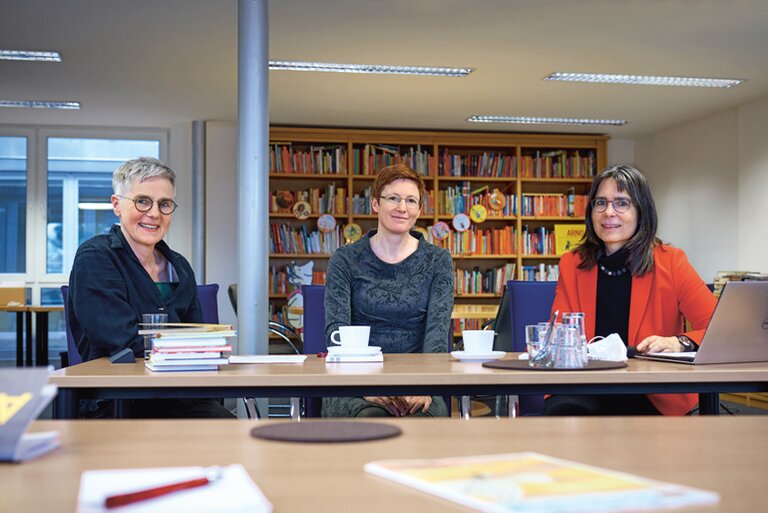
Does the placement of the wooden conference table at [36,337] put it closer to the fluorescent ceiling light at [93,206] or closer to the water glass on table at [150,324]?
the fluorescent ceiling light at [93,206]

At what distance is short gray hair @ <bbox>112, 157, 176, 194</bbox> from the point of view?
287 cm

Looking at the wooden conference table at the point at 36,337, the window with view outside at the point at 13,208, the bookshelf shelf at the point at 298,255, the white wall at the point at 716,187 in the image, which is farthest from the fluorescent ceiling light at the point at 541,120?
the window with view outside at the point at 13,208

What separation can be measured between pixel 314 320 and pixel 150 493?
258cm

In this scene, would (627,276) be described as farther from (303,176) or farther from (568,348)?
(303,176)

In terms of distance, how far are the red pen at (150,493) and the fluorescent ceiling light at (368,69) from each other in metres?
6.40

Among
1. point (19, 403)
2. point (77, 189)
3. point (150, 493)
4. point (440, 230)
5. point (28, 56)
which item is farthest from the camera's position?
point (77, 189)

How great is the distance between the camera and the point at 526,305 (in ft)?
11.4

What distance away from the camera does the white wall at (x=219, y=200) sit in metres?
9.67

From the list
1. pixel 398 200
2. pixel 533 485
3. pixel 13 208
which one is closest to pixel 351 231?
pixel 13 208

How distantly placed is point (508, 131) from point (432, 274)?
7204 millimetres

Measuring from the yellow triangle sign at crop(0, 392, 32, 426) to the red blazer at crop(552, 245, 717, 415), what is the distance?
2.21m

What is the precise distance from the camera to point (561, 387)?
7.13 ft

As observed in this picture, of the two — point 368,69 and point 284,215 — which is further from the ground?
point 368,69

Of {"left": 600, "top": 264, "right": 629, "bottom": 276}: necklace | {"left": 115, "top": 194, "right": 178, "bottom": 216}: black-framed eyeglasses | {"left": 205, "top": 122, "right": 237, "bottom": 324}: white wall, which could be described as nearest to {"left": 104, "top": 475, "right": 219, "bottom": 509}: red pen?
{"left": 115, "top": 194, "right": 178, "bottom": 216}: black-framed eyeglasses
